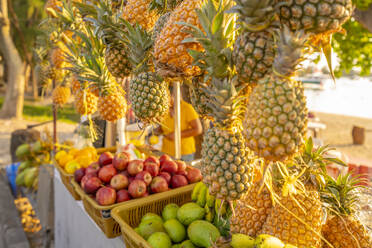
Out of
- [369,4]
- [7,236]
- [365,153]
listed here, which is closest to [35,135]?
[7,236]

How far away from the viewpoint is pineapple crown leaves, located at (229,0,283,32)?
79 centimetres

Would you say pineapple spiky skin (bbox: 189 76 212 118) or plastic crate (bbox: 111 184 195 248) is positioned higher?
pineapple spiky skin (bbox: 189 76 212 118)

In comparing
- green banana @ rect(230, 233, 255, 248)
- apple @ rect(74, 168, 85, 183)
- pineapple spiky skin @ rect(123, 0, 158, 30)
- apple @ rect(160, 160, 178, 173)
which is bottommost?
apple @ rect(74, 168, 85, 183)

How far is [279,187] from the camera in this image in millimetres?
1313

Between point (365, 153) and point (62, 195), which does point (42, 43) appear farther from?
point (365, 153)

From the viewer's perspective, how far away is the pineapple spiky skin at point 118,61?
170 centimetres

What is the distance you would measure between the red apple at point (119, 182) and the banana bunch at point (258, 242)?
1.29 meters

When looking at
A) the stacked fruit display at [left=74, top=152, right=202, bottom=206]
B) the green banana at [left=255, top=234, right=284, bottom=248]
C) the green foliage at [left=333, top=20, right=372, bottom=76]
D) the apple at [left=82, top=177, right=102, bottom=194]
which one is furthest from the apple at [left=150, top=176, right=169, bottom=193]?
the green foliage at [left=333, top=20, right=372, bottom=76]

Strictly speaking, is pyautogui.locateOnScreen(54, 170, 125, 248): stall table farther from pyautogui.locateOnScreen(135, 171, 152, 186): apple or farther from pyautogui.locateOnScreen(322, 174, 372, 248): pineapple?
pyautogui.locateOnScreen(322, 174, 372, 248): pineapple

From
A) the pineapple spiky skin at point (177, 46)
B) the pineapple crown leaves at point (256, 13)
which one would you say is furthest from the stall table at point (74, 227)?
the pineapple crown leaves at point (256, 13)

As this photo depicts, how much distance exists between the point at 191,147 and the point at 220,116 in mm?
3466

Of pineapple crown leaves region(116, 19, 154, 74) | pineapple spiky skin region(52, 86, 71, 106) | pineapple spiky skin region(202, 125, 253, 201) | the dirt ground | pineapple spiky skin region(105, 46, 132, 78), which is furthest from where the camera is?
the dirt ground

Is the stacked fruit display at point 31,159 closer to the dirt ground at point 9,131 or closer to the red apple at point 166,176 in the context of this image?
the dirt ground at point 9,131

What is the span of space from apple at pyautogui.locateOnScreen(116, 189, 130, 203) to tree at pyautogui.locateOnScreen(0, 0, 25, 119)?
10314 mm
